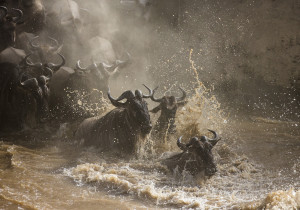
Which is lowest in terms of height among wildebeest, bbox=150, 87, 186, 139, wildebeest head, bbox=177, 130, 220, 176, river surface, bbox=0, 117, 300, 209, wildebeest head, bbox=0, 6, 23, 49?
river surface, bbox=0, 117, 300, 209

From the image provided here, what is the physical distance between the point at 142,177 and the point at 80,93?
15.6 ft

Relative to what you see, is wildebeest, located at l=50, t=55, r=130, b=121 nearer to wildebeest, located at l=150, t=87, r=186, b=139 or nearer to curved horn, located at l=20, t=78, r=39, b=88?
curved horn, located at l=20, t=78, r=39, b=88

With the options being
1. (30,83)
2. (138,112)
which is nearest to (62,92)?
(30,83)

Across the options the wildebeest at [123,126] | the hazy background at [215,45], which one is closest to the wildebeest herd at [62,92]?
the wildebeest at [123,126]

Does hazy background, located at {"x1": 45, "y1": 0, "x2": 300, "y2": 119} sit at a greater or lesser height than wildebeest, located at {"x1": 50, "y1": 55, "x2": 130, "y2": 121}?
greater

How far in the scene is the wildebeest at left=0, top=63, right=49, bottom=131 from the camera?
1012cm

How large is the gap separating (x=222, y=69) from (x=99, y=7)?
5.96 metres

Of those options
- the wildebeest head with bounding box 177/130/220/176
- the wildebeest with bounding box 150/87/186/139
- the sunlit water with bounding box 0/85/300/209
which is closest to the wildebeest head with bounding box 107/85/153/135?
the sunlit water with bounding box 0/85/300/209

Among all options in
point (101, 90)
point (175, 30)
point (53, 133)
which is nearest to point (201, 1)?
point (175, 30)

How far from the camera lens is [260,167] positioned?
755 centimetres

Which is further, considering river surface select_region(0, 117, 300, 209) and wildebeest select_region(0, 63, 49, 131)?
wildebeest select_region(0, 63, 49, 131)

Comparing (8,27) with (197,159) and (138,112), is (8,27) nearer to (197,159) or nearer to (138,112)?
(138,112)

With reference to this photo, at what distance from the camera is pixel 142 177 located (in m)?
6.91

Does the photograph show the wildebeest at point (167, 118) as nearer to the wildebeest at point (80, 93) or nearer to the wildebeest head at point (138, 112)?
the wildebeest head at point (138, 112)
